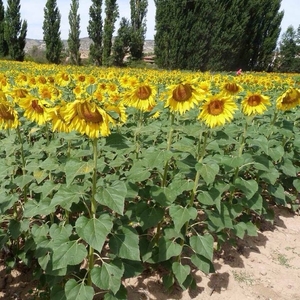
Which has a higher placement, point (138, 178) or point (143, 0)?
point (143, 0)

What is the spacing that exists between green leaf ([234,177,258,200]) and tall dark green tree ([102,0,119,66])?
3421 cm

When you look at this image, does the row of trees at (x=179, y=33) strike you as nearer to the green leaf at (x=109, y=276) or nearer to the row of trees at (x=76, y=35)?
the row of trees at (x=76, y=35)

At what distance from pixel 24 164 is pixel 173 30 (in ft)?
102

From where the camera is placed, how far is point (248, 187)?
2.67 meters

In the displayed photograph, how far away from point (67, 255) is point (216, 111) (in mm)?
1326

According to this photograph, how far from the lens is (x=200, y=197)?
7.52 ft

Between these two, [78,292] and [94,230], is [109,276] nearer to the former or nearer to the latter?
[78,292]

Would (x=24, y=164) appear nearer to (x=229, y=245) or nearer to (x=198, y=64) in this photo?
(x=229, y=245)

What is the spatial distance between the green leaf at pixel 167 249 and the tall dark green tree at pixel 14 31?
3530 centimetres

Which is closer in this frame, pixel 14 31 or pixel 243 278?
pixel 243 278

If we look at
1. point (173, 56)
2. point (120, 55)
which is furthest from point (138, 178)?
point (120, 55)

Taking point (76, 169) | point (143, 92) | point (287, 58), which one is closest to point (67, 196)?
point (76, 169)

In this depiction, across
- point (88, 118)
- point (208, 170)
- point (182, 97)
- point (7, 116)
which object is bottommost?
point (208, 170)

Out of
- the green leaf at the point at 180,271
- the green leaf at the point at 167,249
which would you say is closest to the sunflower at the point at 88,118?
the green leaf at the point at 167,249
